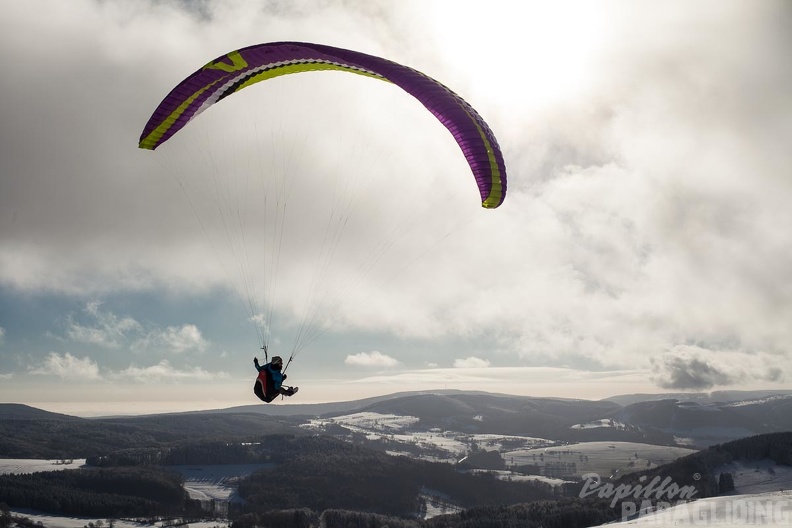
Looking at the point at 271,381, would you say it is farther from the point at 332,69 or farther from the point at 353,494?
the point at 353,494

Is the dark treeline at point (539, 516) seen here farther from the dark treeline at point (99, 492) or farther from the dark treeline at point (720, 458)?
the dark treeline at point (99, 492)

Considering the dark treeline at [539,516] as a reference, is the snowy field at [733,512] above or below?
above

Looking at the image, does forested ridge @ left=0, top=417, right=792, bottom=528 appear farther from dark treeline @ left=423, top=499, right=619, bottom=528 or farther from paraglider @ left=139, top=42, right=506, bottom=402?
paraglider @ left=139, top=42, right=506, bottom=402

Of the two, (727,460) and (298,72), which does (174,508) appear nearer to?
(727,460)

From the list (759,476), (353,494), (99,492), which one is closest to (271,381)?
(759,476)

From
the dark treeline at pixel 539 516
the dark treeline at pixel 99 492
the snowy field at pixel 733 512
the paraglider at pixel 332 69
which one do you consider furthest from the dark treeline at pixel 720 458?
the paraglider at pixel 332 69

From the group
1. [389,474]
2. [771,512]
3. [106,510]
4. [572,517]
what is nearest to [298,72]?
[771,512]

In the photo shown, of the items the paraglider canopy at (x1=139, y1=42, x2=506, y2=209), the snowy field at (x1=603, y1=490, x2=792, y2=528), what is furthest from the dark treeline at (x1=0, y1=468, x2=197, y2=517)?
the paraglider canopy at (x1=139, y1=42, x2=506, y2=209)
